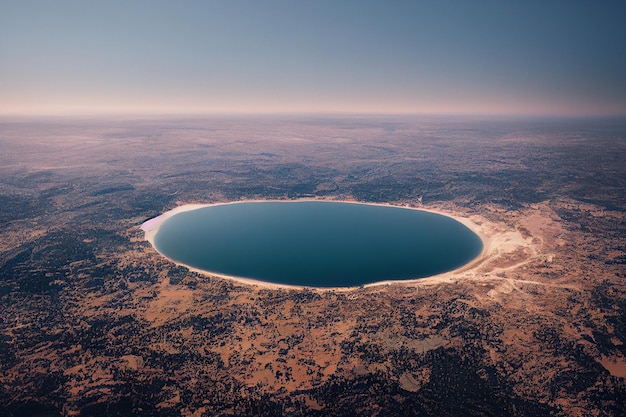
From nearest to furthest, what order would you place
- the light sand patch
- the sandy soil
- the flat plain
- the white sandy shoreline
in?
the flat plain
the light sand patch
the white sandy shoreline
the sandy soil

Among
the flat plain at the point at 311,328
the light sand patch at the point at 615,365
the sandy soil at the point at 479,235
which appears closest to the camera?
the flat plain at the point at 311,328

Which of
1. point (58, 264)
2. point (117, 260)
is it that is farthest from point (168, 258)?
point (58, 264)

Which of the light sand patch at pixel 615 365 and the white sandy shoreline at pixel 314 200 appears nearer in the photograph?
the light sand patch at pixel 615 365

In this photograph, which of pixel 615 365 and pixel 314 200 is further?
pixel 314 200

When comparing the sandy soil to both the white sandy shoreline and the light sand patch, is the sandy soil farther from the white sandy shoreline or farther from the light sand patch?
the light sand patch

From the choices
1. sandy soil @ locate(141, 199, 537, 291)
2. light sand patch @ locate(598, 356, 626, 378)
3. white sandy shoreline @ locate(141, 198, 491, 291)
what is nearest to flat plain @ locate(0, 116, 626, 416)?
light sand patch @ locate(598, 356, 626, 378)

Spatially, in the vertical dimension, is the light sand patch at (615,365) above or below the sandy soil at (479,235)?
below

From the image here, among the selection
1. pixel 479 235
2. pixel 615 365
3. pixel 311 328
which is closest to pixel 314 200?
pixel 479 235

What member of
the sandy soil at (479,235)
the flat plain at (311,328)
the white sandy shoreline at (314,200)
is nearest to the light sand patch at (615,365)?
the flat plain at (311,328)

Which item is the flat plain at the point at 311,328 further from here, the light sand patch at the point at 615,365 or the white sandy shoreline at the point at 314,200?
the white sandy shoreline at the point at 314,200

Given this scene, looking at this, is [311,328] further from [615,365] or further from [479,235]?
[479,235]

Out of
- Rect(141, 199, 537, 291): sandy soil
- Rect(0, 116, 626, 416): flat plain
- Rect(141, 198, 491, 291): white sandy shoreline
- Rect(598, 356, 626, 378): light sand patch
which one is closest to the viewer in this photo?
Rect(0, 116, 626, 416): flat plain

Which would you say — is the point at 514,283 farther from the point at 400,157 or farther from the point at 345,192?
the point at 400,157
